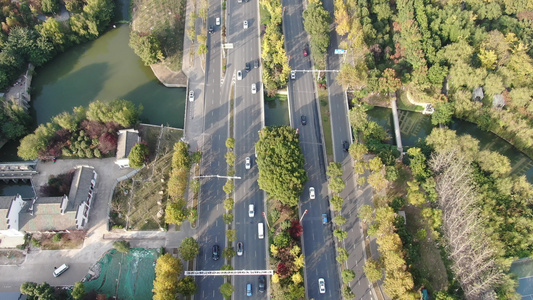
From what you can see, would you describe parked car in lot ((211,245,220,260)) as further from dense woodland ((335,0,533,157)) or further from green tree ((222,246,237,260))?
dense woodland ((335,0,533,157))

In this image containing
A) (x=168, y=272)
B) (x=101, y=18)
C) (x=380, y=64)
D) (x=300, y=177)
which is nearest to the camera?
(x=168, y=272)

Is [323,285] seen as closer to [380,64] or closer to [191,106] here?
[191,106]

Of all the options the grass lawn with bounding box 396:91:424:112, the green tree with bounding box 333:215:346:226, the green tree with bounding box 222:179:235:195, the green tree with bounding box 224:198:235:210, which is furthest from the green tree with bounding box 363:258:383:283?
the grass lawn with bounding box 396:91:424:112

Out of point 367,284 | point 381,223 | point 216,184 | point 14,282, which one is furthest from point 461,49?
point 14,282

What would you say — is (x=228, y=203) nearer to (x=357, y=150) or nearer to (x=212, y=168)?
(x=212, y=168)

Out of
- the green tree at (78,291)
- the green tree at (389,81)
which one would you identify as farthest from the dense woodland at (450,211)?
the green tree at (78,291)

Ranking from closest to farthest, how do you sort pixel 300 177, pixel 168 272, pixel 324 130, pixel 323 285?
pixel 168 272
pixel 323 285
pixel 300 177
pixel 324 130
